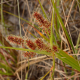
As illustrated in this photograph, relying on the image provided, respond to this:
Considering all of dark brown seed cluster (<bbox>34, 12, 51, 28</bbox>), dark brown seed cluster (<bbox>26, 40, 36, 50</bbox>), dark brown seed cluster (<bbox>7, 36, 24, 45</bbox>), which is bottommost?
dark brown seed cluster (<bbox>26, 40, 36, 50</bbox>)

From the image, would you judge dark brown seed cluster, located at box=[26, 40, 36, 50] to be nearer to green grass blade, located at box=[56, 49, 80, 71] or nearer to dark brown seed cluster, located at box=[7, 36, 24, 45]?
dark brown seed cluster, located at box=[7, 36, 24, 45]

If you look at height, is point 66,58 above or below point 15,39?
below

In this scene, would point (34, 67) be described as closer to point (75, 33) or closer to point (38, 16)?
point (75, 33)

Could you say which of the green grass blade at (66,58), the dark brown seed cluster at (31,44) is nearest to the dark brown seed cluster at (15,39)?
the dark brown seed cluster at (31,44)

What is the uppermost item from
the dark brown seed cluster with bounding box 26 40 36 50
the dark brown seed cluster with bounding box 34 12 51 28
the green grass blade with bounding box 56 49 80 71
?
the dark brown seed cluster with bounding box 34 12 51 28

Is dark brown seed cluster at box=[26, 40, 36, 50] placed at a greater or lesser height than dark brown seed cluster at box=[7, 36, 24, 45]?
lesser

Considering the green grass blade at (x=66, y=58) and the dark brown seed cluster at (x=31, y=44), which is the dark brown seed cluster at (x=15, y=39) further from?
the green grass blade at (x=66, y=58)

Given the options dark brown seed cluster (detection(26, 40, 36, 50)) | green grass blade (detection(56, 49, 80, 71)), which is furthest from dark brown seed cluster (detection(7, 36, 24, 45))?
green grass blade (detection(56, 49, 80, 71))

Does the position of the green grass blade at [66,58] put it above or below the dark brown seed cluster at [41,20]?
below

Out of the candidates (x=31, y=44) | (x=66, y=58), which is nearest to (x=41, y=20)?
(x=31, y=44)

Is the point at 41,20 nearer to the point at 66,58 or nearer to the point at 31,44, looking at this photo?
the point at 31,44

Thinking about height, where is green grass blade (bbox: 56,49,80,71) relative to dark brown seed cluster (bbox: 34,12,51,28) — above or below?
below
